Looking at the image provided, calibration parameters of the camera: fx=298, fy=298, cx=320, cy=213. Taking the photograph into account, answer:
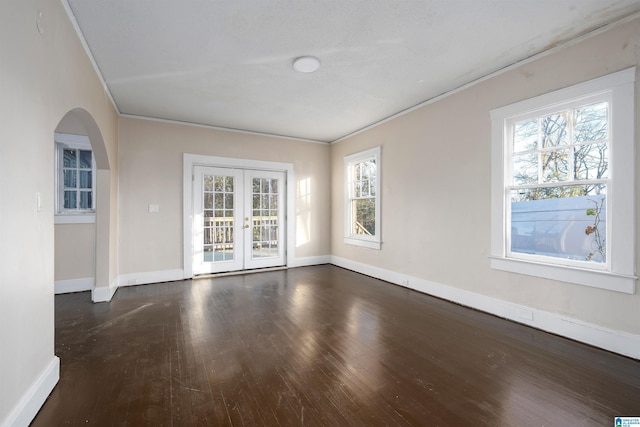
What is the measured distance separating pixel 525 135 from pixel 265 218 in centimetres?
450

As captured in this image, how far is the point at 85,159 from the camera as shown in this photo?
4668 mm

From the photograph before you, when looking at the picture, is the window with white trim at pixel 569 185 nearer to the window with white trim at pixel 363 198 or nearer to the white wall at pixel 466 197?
the white wall at pixel 466 197

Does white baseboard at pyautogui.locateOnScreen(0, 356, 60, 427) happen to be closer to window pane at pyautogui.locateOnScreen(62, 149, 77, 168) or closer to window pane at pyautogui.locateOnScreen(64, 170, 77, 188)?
Result: window pane at pyautogui.locateOnScreen(64, 170, 77, 188)

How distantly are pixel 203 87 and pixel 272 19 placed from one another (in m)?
1.74

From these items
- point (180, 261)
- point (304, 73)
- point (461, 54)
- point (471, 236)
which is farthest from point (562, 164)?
point (180, 261)

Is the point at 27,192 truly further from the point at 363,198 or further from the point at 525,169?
the point at 363,198

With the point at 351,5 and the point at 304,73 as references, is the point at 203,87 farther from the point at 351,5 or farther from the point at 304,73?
the point at 351,5

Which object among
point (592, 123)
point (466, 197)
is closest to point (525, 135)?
point (592, 123)

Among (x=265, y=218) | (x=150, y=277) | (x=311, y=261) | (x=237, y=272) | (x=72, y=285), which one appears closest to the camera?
(x=72, y=285)

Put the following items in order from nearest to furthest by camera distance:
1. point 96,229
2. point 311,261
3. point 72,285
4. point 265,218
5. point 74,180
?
point 96,229
point 72,285
point 74,180
point 265,218
point 311,261

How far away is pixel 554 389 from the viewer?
2092 millimetres

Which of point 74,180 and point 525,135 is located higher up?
point 525,135

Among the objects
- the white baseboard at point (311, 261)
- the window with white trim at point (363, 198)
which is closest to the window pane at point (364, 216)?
the window with white trim at point (363, 198)

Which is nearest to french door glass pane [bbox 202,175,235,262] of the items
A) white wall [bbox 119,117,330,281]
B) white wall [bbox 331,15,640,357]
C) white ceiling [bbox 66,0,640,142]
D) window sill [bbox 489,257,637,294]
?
white wall [bbox 119,117,330,281]
